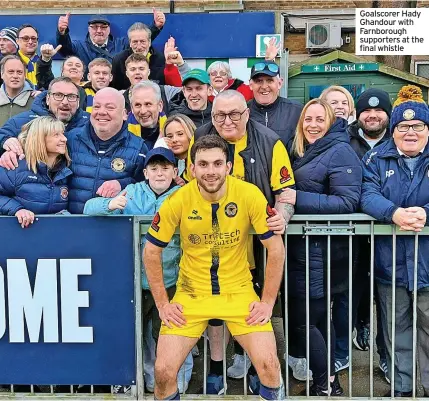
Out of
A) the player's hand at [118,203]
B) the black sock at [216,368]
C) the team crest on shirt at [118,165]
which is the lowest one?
the black sock at [216,368]

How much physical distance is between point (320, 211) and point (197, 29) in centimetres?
531

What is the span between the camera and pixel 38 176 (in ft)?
13.0

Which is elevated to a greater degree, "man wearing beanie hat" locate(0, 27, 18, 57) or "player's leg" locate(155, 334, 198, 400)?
"man wearing beanie hat" locate(0, 27, 18, 57)

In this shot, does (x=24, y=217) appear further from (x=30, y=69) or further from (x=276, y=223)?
(x=30, y=69)

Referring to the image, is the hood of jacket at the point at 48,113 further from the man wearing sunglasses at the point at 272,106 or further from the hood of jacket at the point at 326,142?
the hood of jacket at the point at 326,142

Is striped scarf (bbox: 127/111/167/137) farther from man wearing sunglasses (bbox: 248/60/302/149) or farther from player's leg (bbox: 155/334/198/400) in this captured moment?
player's leg (bbox: 155/334/198/400)

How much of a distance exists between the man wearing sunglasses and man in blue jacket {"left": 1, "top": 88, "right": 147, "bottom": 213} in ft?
3.27

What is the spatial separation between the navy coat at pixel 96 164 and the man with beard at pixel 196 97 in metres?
1.01

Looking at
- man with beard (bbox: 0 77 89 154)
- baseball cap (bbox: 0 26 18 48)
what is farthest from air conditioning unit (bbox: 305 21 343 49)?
man with beard (bbox: 0 77 89 154)

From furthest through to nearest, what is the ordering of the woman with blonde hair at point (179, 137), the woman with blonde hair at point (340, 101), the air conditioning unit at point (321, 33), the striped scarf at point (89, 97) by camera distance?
the air conditioning unit at point (321, 33) → the striped scarf at point (89, 97) → the woman with blonde hair at point (340, 101) → the woman with blonde hair at point (179, 137)

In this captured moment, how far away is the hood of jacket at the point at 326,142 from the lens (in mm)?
3975

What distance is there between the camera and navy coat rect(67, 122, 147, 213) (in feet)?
13.5

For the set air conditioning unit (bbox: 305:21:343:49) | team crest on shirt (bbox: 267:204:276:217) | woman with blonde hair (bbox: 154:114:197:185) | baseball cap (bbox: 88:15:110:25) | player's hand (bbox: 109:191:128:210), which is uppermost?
air conditioning unit (bbox: 305:21:343:49)

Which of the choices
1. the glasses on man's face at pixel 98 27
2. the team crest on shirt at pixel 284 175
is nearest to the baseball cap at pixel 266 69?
the team crest on shirt at pixel 284 175
